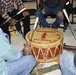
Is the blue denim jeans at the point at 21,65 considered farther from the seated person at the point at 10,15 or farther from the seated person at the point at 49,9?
the seated person at the point at 49,9

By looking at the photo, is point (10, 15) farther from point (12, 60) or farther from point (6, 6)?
point (12, 60)

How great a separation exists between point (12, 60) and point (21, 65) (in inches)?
6.3

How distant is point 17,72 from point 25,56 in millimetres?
205

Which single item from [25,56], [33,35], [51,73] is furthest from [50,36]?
[25,56]

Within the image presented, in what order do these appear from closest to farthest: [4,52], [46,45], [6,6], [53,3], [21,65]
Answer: [4,52] → [21,65] → [46,45] → [6,6] → [53,3]

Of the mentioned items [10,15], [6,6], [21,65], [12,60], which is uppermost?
[6,6]

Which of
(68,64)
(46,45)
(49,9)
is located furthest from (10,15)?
(68,64)

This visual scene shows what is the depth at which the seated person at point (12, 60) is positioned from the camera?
1.68 m

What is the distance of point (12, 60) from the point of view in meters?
1.93

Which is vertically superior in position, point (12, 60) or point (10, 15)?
point (10, 15)

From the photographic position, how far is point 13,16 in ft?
11.1

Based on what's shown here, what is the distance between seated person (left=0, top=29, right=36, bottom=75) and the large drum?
41cm

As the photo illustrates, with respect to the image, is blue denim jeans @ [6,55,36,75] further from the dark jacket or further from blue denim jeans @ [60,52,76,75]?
the dark jacket

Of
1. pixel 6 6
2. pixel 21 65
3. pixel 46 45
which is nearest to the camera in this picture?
pixel 21 65
